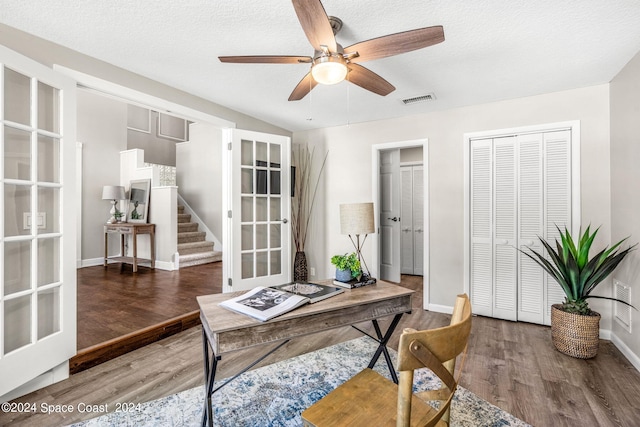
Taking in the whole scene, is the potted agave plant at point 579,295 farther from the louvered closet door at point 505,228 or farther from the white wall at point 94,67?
the white wall at point 94,67

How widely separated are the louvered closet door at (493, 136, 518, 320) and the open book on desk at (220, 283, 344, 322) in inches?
91.4

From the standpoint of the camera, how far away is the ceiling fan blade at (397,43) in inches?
59.3

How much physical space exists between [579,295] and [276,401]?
250 cm

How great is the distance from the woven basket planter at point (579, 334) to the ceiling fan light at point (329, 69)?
2.59m

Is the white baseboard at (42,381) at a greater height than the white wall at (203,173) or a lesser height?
lesser

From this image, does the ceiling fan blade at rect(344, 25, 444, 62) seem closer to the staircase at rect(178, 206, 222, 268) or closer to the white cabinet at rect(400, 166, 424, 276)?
the white cabinet at rect(400, 166, 424, 276)

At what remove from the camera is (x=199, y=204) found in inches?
269

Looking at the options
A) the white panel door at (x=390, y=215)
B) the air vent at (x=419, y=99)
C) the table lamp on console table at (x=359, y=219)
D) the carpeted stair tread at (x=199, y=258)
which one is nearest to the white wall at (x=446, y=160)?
the air vent at (x=419, y=99)

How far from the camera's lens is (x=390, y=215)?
487 cm

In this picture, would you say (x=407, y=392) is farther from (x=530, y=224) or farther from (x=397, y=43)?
(x=530, y=224)

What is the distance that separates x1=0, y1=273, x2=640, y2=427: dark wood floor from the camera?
184 cm

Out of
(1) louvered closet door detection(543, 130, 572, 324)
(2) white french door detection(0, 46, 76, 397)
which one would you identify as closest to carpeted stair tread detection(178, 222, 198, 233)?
(2) white french door detection(0, 46, 76, 397)

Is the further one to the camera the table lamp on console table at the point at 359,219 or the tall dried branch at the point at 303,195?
the tall dried branch at the point at 303,195

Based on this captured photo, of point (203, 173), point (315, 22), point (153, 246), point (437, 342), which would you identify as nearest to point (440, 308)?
point (437, 342)
